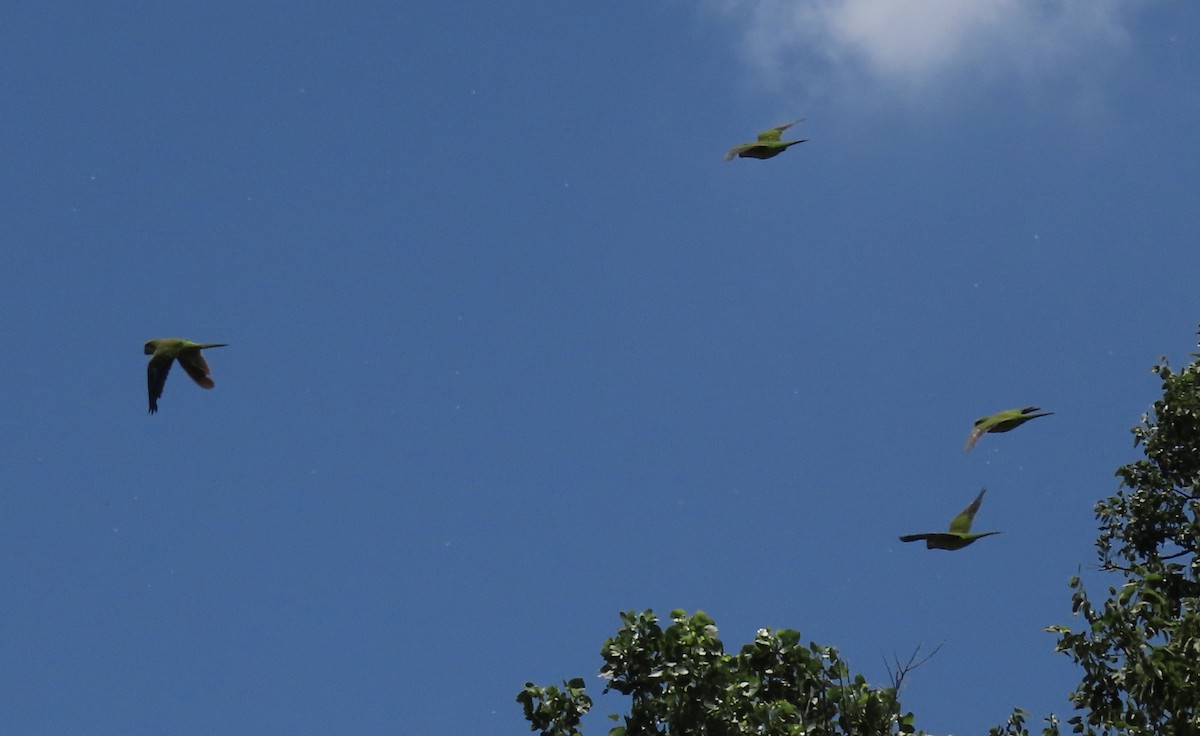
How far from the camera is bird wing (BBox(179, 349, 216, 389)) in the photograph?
9.70 metres

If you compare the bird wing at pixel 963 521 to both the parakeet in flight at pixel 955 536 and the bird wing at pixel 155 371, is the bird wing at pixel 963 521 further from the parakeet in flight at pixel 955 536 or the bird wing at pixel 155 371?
the bird wing at pixel 155 371

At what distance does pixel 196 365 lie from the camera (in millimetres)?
9703

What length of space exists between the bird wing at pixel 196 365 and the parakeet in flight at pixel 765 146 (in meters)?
4.44

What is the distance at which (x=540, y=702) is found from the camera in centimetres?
1256

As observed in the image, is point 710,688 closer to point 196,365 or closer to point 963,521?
point 963,521

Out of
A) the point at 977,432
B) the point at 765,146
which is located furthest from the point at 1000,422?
the point at 765,146

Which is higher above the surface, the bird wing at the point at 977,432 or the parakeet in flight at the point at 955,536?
the bird wing at the point at 977,432

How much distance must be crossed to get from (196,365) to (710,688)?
18.0 feet

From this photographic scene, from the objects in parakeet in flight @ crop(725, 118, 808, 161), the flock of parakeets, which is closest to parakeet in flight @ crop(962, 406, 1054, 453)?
the flock of parakeets

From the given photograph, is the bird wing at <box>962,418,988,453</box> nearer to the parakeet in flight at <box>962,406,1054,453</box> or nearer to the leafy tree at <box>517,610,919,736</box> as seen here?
the parakeet in flight at <box>962,406,1054,453</box>

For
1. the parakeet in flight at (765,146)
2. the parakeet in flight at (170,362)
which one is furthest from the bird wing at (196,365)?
the parakeet in flight at (765,146)

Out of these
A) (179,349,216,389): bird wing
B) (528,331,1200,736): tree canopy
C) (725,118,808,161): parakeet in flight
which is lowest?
(528,331,1200,736): tree canopy

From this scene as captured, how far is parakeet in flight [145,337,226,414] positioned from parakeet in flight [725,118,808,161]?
14.6 ft

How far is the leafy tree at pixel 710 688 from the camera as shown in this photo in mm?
11977
